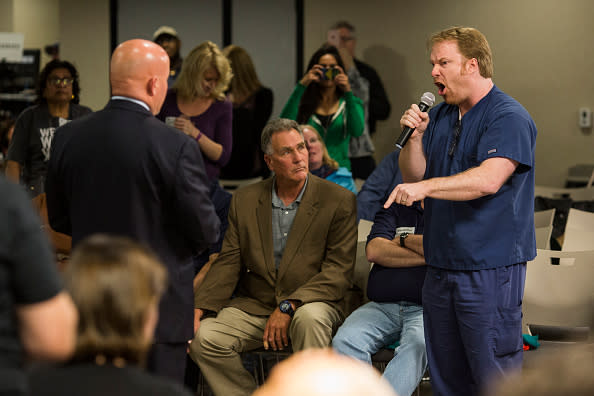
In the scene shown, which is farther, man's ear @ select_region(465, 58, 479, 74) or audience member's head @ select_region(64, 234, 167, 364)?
man's ear @ select_region(465, 58, 479, 74)

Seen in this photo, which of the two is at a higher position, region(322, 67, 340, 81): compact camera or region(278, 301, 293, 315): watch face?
region(322, 67, 340, 81): compact camera

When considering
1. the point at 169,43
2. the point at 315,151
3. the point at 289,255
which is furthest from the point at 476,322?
the point at 169,43

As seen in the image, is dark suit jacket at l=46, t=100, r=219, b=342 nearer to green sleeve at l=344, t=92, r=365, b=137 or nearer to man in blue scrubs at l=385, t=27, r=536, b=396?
man in blue scrubs at l=385, t=27, r=536, b=396

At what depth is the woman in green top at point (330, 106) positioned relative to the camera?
15.1 feet

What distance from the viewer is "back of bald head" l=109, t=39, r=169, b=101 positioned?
229cm

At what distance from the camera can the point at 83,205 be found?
2244mm

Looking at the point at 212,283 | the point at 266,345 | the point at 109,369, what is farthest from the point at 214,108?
the point at 109,369

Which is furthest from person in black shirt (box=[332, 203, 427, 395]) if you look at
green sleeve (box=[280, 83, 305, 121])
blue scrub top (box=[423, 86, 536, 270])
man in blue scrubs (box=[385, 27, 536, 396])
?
green sleeve (box=[280, 83, 305, 121])

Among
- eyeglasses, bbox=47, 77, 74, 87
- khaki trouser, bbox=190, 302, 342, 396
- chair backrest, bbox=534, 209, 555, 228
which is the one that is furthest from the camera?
eyeglasses, bbox=47, 77, 74, 87

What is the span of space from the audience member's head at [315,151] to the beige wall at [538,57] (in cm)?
269

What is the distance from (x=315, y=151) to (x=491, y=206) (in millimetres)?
1888

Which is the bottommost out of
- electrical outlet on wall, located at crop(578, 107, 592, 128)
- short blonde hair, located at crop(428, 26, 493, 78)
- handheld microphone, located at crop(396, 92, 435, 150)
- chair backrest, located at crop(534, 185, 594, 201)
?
chair backrest, located at crop(534, 185, 594, 201)

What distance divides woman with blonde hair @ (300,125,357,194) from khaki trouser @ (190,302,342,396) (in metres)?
1.14

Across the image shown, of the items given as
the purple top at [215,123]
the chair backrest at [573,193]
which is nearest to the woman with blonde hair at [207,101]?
the purple top at [215,123]
